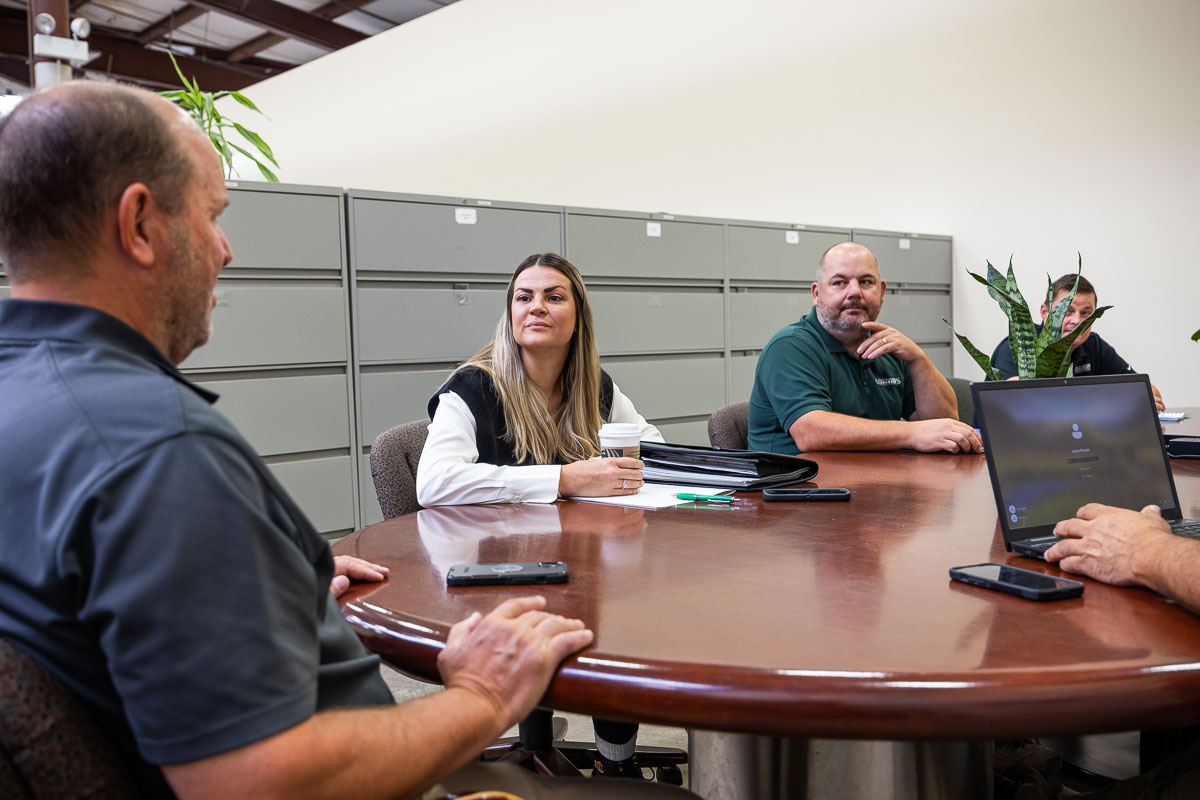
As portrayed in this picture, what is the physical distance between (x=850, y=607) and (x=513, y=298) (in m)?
1.32

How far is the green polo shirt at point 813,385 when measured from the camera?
2246 mm

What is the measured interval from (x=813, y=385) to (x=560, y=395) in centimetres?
66

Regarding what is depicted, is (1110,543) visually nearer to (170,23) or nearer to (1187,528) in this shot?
(1187,528)

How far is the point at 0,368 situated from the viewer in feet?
2.13

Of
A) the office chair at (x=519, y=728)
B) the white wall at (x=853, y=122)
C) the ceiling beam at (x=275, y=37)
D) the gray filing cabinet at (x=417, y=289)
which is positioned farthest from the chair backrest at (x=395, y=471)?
the ceiling beam at (x=275, y=37)

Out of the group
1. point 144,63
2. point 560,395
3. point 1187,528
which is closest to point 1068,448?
point 1187,528

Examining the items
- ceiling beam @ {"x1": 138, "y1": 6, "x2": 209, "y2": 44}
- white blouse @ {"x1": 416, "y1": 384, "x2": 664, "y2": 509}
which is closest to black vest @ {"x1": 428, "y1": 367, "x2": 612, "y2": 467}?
white blouse @ {"x1": 416, "y1": 384, "x2": 664, "y2": 509}

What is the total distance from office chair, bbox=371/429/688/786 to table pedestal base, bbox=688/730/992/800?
449 mm

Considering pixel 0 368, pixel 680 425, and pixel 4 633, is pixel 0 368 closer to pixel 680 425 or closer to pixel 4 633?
pixel 4 633

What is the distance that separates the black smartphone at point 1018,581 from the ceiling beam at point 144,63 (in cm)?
981

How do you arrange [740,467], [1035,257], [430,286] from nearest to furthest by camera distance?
[740,467] < [430,286] < [1035,257]

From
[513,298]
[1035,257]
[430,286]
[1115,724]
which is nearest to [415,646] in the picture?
[1115,724]

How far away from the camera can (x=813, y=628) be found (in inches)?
30.3

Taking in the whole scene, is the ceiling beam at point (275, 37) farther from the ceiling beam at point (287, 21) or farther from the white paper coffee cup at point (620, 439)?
the white paper coffee cup at point (620, 439)
